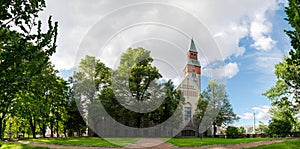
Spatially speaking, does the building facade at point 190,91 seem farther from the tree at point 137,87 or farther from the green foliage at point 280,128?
the green foliage at point 280,128

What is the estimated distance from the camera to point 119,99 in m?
33.2

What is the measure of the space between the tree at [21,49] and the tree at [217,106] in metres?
34.3

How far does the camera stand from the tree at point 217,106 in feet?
133

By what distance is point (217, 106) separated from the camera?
41.4 metres

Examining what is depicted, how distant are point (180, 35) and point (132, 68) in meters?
12.0

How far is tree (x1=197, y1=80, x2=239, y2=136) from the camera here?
1596 inches

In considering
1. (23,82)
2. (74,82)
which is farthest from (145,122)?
(23,82)

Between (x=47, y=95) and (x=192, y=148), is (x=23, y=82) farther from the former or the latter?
(x=47, y=95)

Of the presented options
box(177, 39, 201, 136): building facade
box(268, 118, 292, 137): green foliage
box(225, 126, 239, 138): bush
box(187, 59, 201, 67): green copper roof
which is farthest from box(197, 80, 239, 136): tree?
box(187, 59, 201, 67): green copper roof

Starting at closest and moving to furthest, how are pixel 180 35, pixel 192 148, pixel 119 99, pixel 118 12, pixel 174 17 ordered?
pixel 192 148 → pixel 118 12 → pixel 174 17 → pixel 180 35 → pixel 119 99

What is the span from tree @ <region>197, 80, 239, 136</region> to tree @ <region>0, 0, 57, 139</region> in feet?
112

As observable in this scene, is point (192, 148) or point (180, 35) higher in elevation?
point (180, 35)

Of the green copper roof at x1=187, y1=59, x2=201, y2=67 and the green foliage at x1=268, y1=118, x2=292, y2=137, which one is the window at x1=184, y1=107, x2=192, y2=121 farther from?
the green foliage at x1=268, y1=118, x2=292, y2=137

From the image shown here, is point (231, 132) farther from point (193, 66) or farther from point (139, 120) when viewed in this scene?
point (193, 66)
